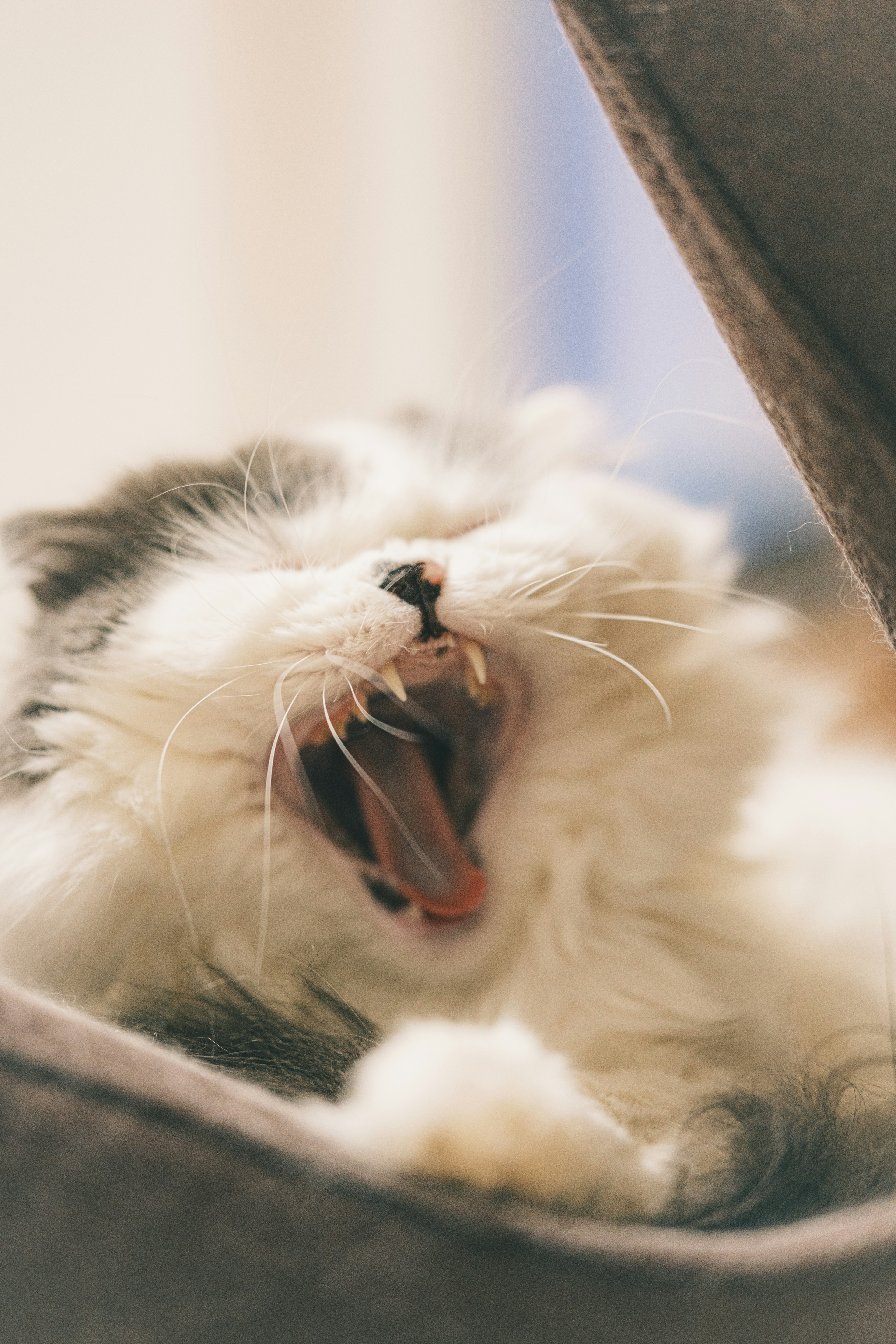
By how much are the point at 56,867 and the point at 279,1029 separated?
177mm

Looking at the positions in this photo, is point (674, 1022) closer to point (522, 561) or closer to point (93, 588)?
point (522, 561)

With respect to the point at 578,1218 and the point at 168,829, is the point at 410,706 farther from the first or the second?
the point at 578,1218

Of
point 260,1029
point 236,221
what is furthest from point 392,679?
point 236,221

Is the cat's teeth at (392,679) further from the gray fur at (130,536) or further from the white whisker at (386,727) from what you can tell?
the gray fur at (130,536)

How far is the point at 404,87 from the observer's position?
4.15 feet

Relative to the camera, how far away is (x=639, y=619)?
58cm

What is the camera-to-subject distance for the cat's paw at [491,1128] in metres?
0.32

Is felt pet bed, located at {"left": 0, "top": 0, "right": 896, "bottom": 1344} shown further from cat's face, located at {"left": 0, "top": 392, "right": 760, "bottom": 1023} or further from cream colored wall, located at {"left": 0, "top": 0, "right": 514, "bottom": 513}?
cream colored wall, located at {"left": 0, "top": 0, "right": 514, "bottom": 513}

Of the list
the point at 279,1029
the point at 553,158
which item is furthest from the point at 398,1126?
the point at 553,158

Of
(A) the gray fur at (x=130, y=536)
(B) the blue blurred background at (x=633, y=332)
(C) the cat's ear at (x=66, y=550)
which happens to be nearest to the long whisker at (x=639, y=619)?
(B) the blue blurred background at (x=633, y=332)

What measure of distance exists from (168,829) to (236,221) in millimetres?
863

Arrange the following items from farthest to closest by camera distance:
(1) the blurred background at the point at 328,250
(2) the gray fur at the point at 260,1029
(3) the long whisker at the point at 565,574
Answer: (1) the blurred background at the point at 328,250
(3) the long whisker at the point at 565,574
(2) the gray fur at the point at 260,1029

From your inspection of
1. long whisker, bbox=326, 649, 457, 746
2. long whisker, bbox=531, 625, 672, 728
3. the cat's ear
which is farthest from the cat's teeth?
the cat's ear

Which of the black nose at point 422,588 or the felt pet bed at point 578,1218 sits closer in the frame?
the felt pet bed at point 578,1218
